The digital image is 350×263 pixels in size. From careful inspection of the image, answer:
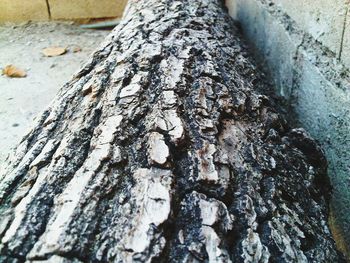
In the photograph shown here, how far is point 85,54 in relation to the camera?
9.30 feet

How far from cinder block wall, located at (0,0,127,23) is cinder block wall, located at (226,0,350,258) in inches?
73.6

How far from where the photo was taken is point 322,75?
132cm

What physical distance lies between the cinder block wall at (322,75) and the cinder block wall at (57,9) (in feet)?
6.13

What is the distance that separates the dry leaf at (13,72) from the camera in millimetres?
2469

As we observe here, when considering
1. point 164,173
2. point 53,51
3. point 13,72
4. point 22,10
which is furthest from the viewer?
point 22,10

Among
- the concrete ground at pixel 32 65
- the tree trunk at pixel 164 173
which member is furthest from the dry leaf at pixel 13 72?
the tree trunk at pixel 164 173

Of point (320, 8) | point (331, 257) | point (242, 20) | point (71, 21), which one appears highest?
point (320, 8)

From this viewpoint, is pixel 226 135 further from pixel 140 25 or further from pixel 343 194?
pixel 140 25

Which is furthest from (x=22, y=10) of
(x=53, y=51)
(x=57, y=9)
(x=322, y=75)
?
(x=322, y=75)

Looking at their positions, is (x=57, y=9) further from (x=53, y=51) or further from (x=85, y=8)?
(x=53, y=51)

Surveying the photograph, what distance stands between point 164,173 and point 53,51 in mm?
2234

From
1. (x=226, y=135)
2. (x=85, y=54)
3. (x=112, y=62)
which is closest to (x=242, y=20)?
(x=85, y=54)

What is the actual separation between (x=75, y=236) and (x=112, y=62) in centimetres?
70

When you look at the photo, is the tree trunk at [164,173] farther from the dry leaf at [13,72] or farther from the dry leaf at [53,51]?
the dry leaf at [53,51]
